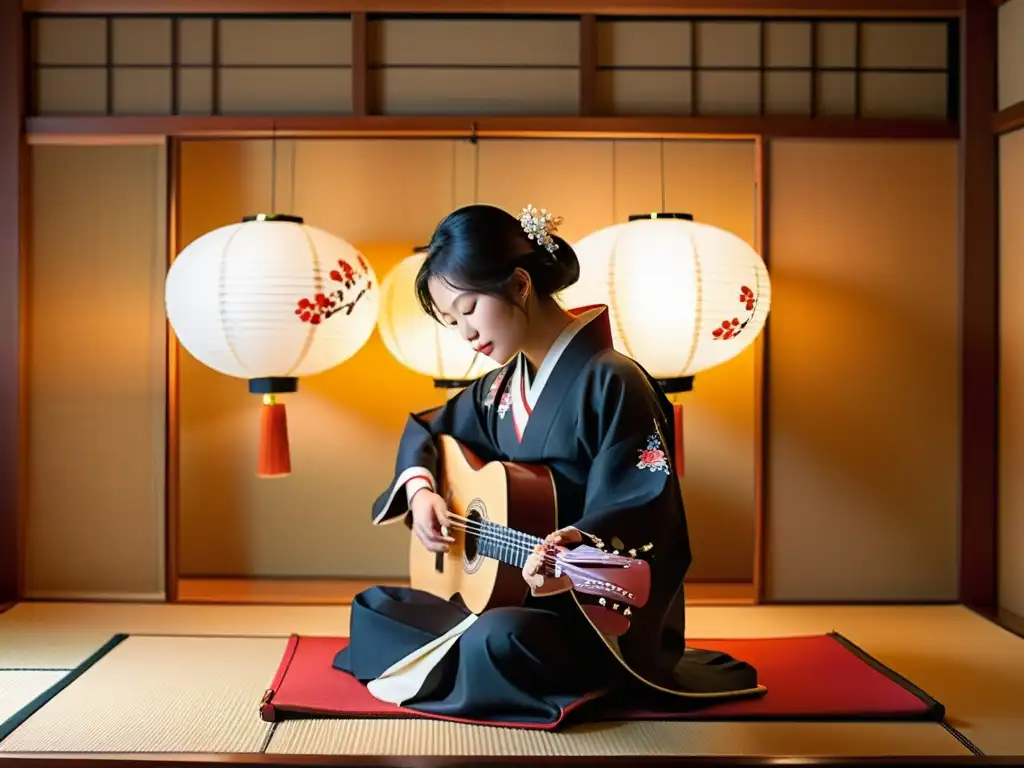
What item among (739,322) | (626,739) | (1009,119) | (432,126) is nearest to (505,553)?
(626,739)

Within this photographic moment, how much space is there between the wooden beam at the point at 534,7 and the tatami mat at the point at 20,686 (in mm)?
2388

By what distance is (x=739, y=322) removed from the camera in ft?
12.2

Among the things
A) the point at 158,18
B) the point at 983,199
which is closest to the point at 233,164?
the point at 158,18

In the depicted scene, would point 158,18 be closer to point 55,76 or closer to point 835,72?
point 55,76

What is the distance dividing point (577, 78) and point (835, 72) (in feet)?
3.16

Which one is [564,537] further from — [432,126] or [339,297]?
[432,126]

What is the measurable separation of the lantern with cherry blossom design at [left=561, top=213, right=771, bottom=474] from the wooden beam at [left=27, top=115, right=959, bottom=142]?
23.8 inches

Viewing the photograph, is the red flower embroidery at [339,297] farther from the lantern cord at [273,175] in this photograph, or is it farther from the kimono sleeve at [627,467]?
the kimono sleeve at [627,467]

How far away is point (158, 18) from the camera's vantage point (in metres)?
4.28

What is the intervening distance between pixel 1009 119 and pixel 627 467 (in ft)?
7.39

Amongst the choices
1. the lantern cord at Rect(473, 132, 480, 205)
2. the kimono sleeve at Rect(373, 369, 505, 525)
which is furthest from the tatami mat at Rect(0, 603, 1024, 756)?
the lantern cord at Rect(473, 132, 480, 205)

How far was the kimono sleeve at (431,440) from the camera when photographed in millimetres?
3143

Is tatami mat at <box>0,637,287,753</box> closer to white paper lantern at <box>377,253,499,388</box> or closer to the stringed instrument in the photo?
the stringed instrument

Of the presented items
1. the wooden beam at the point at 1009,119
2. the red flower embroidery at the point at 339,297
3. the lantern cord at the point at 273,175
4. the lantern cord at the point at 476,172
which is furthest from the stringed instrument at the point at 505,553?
the wooden beam at the point at 1009,119
